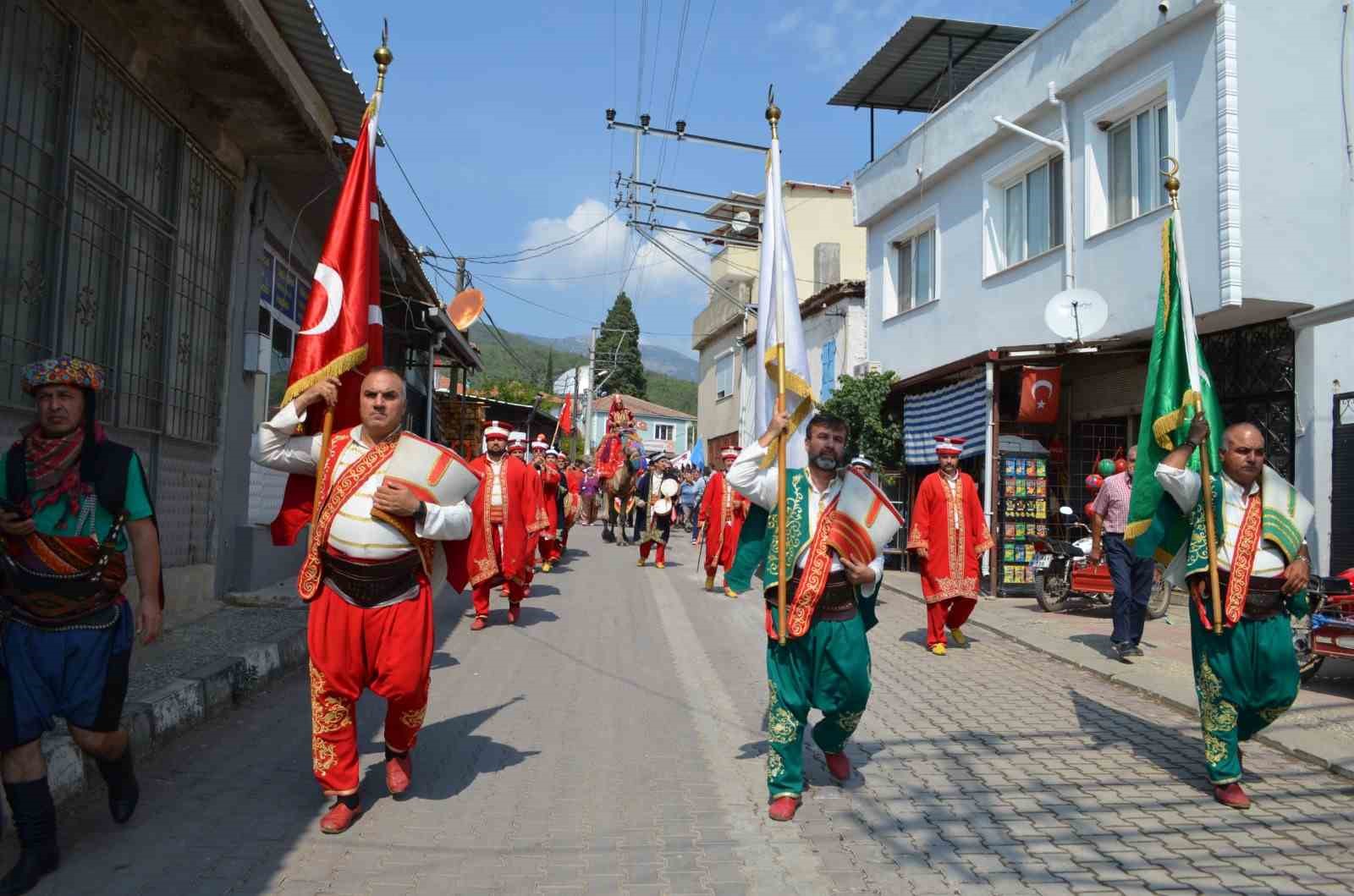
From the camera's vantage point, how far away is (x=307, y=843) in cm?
426

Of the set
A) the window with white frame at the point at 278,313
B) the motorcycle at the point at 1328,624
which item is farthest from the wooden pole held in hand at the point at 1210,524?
the window with white frame at the point at 278,313

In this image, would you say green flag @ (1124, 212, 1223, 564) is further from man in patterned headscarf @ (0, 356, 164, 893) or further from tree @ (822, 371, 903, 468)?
tree @ (822, 371, 903, 468)

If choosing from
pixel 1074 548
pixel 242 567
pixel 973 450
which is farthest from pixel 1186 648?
pixel 242 567

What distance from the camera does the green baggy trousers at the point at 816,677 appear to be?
4.82m

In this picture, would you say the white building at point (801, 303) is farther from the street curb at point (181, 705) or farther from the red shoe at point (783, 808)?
the red shoe at point (783, 808)

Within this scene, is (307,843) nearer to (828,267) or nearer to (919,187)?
(919,187)

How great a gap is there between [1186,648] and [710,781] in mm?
6398

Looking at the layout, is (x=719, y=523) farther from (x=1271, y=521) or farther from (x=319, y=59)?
(x=1271, y=521)

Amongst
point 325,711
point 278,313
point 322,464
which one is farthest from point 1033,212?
point 325,711

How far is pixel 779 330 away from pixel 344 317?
7.06 ft

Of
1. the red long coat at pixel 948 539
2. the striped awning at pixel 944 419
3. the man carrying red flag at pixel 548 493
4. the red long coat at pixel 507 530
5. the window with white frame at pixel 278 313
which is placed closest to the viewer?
the red long coat at pixel 948 539

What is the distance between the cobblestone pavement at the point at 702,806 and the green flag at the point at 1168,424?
1.29 meters

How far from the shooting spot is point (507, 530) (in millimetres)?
10609

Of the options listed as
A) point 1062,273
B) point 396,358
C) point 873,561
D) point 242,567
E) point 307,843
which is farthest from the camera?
point 396,358
